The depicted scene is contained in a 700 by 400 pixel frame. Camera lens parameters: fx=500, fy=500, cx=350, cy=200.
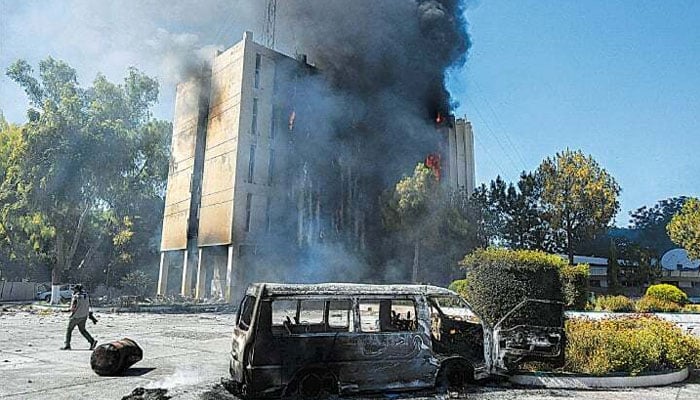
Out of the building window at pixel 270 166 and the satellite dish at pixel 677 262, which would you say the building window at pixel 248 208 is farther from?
the satellite dish at pixel 677 262

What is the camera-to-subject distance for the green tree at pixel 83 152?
100 feet

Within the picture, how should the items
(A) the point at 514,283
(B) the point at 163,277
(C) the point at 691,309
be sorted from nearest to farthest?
(A) the point at 514,283
(C) the point at 691,309
(B) the point at 163,277

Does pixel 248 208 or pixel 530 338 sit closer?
pixel 530 338

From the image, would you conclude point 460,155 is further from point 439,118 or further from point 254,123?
point 254,123

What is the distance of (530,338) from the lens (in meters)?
9.12

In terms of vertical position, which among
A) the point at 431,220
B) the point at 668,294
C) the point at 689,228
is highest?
the point at 431,220

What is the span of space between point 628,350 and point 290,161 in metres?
26.4

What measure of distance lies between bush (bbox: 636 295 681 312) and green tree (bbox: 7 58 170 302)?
1187 inches

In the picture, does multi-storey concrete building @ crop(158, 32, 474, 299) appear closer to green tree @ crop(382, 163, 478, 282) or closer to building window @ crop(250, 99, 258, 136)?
building window @ crop(250, 99, 258, 136)

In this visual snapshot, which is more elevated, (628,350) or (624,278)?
(624,278)

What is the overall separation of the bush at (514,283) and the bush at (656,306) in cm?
883

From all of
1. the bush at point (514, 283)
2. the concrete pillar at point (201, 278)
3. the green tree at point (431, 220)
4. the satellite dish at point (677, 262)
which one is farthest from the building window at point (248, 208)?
the satellite dish at point (677, 262)

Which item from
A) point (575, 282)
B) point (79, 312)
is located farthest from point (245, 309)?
point (575, 282)

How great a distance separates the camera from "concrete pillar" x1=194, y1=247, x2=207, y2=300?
32.6 metres
